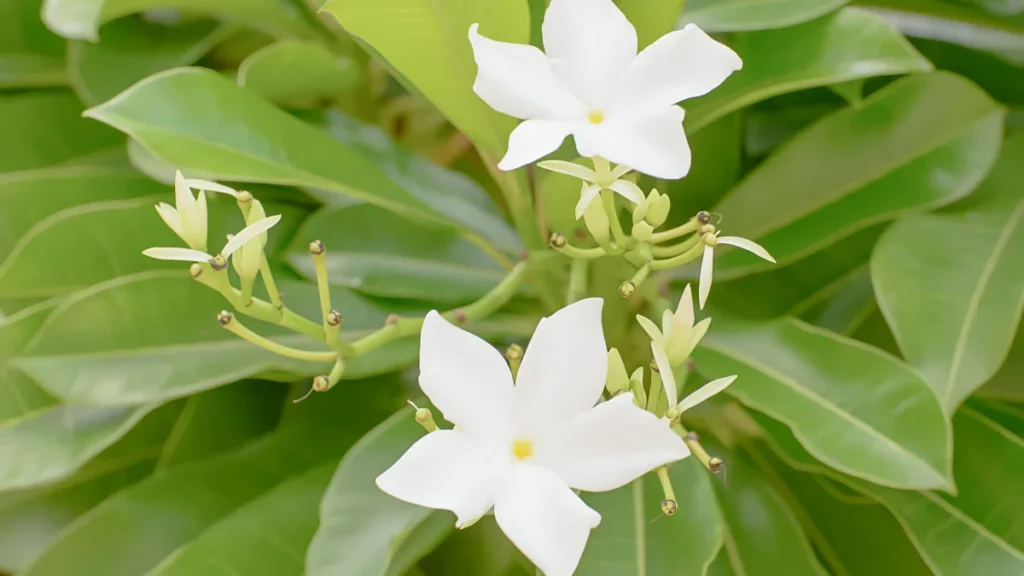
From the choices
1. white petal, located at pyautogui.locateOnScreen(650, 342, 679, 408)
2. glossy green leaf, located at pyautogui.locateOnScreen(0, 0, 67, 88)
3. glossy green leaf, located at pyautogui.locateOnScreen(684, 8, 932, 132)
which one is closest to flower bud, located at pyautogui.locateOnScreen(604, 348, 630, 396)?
white petal, located at pyautogui.locateOnScreen(650, 342, 679, 408)

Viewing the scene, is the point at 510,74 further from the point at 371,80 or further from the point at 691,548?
the point at 371,80

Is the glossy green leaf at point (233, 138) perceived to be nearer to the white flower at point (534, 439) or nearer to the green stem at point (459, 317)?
the green stem at point (459, 317)

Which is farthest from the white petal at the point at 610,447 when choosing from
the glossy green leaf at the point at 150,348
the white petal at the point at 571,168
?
the glossy green leaf at the point at 150,348

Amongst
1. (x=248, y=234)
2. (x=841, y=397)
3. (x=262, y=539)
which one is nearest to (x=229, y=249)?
(x=248, y=234)

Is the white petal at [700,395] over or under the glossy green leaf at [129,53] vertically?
under

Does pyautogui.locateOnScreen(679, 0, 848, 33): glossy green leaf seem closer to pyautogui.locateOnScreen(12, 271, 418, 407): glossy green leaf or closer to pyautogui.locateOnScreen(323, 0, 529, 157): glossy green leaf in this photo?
pyautogui.locateOnScreen(323, 0, 529, 157): glossy green leaf

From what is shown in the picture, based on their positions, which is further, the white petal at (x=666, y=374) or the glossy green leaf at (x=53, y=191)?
the glossy green leaf at (x=53, y=191)

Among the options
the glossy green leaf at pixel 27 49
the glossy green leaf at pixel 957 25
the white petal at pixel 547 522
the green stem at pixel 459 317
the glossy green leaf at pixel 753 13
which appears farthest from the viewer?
the glossy green leaf at pixel 27 49
